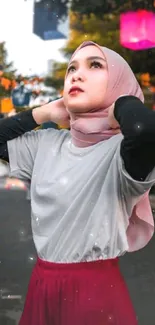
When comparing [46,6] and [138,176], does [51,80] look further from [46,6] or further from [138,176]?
[138,176]

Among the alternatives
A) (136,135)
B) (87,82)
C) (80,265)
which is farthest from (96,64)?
(80,265)

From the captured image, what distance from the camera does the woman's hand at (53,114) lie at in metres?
1.09

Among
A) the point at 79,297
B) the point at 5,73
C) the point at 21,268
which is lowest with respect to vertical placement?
the point at 21,268

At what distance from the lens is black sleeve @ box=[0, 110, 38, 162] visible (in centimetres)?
110

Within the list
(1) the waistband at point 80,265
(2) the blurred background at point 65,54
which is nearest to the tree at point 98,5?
(2) the blurred background at point 65,54

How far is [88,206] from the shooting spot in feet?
3.12

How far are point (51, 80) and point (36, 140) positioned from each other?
0.51 meters

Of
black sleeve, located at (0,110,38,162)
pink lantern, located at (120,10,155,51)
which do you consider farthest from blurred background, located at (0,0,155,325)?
black sleeve, located at (0,110,38,162)

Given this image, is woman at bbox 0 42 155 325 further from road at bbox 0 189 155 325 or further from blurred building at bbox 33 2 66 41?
blurred building at bbox 33 2 66 41

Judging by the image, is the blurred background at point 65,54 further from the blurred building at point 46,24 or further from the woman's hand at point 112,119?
the woman's hand at point 112,119

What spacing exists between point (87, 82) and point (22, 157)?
0.23m

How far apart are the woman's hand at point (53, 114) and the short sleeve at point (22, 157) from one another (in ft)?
0.18

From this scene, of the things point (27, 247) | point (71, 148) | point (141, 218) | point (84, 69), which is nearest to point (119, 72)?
point (84, 69)

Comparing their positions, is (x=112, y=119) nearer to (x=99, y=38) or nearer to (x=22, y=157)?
(x=22, y=157)
